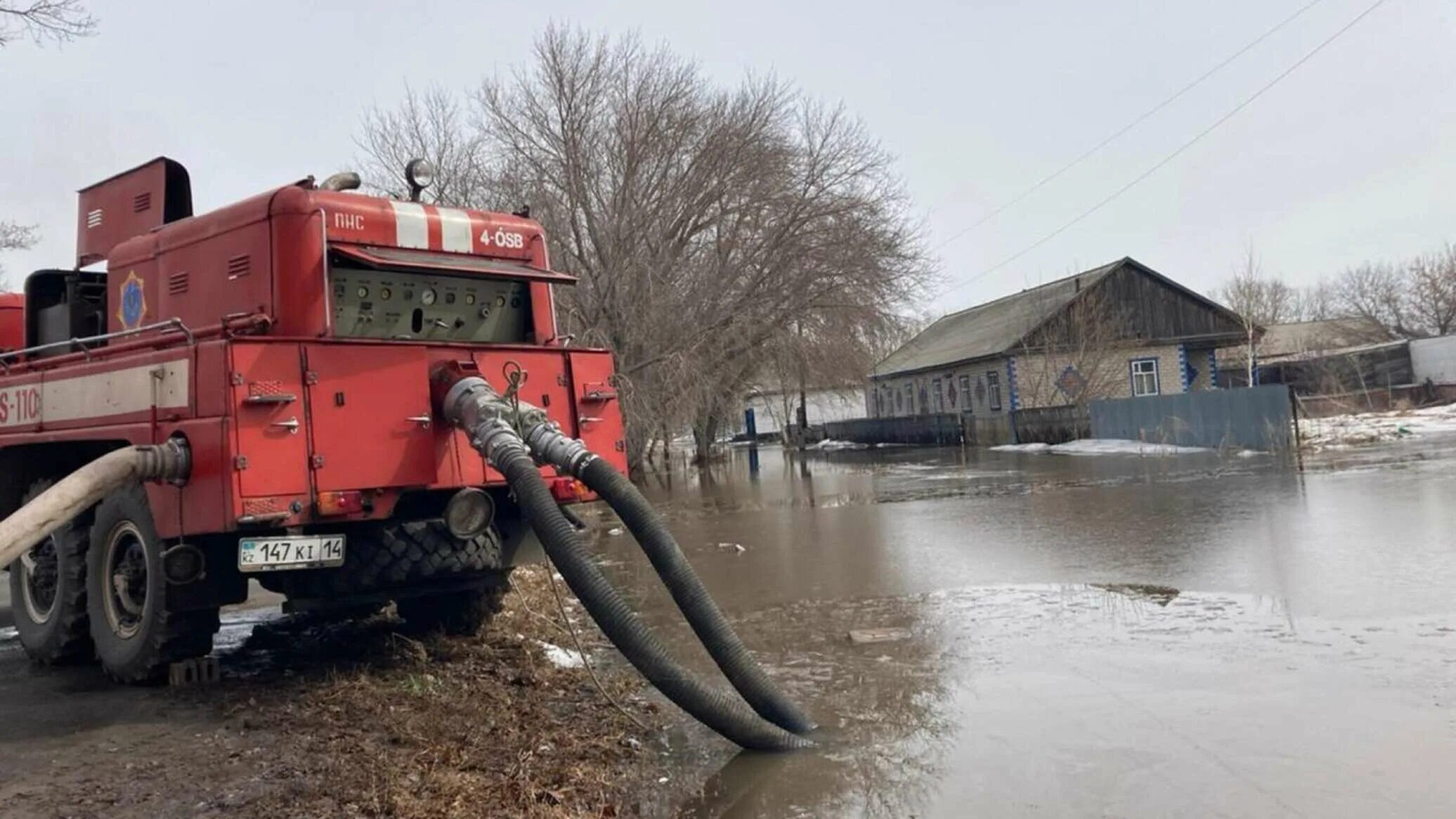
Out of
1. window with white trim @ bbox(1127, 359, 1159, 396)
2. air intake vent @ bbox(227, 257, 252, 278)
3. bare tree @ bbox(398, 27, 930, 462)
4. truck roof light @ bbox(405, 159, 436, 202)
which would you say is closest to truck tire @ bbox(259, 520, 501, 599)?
air intake vent @ bbox(227, 257, 252, 278)

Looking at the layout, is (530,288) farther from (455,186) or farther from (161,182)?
(455,186)

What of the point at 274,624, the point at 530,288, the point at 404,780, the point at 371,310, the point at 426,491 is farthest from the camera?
the point at 274,624

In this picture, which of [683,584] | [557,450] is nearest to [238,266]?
[557,450]

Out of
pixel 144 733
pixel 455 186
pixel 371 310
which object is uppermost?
pixel 455 186

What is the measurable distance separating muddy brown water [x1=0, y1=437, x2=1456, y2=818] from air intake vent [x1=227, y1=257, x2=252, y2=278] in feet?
7.78

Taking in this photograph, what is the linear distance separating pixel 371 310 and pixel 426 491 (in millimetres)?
1204

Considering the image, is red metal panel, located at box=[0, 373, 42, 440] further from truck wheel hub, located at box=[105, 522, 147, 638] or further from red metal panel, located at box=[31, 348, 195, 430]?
truck wheel hub, located at box=[105, 522, 147, 638]

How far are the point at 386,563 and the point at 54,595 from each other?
2.68 m

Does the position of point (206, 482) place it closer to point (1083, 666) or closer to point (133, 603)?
point (133, 603)

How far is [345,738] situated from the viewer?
504 cm

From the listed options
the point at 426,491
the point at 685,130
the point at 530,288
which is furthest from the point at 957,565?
the point at 685,130

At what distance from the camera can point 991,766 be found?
15.0 feet

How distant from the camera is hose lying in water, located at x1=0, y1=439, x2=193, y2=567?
521cm

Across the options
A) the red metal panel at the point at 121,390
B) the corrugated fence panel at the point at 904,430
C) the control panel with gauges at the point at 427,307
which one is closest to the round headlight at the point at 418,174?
the control panel with gauges at the point at 427,307
